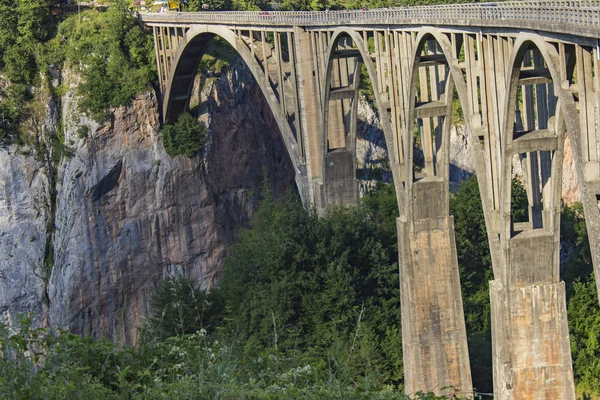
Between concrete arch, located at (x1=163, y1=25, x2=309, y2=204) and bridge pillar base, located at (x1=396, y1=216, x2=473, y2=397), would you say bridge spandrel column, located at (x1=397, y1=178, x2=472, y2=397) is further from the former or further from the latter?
concrete arch, located at (x1=163, y1=25, x2=309, y2=204)

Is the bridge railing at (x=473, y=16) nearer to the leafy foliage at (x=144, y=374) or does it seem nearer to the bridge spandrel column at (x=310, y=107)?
Answer: the bridge spandrel column at (x=310, y=107)

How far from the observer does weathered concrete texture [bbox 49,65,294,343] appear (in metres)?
66.4

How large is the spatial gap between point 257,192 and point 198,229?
5359 millimetres

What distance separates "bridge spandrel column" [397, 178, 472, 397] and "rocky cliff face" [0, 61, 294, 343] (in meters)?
31.7

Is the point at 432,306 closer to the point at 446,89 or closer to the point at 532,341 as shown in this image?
the point at 446,89

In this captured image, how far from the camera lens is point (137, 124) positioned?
2645 inches

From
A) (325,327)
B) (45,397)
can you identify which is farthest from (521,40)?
(325,327)

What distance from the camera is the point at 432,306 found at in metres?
38.5

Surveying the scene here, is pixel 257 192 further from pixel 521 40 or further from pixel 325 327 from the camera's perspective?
pixel 521 40

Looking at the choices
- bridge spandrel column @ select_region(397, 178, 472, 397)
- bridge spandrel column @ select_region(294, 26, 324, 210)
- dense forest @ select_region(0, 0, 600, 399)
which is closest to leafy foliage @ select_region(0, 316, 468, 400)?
dense forest @ select_region(0, 0, 600, 399)

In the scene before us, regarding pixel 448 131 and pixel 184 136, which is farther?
pixel 184 136

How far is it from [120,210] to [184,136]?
22.5 ft

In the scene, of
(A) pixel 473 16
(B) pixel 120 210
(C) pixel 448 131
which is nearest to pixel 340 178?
(C) pixel 448 131

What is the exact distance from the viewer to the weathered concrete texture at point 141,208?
66375 millimetres
